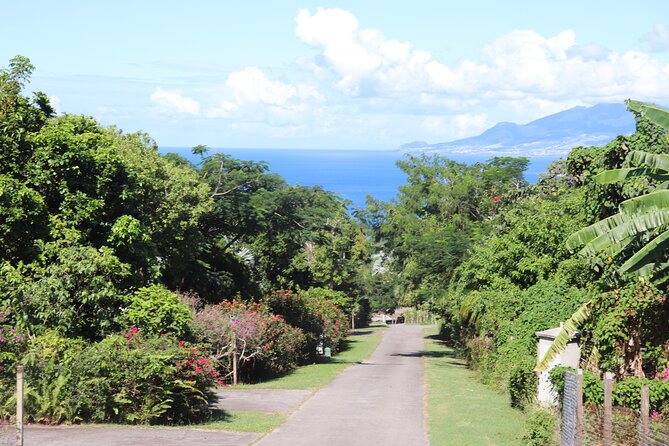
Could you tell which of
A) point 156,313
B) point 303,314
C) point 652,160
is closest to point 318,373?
point 303,314

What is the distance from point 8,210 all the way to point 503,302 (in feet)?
48.9

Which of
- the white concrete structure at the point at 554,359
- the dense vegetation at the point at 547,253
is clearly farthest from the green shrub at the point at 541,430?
the white concrete structure at the point at 554,359

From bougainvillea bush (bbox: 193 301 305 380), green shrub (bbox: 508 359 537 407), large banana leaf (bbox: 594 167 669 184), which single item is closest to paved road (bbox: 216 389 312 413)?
bougainvillea bush (bbox: 193 301 305 380)

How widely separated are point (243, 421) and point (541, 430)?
687 cm

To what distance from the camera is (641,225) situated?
45.0 feet

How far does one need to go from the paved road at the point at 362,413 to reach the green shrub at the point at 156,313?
350 cm

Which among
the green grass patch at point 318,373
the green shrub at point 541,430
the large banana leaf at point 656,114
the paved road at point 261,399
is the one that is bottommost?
the green grass patch at point 318,373

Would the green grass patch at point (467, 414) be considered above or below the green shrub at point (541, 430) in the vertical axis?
below

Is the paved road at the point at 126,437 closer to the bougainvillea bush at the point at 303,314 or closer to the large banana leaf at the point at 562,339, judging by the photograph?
the large banana leaf at the point at 562,339

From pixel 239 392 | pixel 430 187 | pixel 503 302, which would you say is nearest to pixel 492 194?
pixel 430 187

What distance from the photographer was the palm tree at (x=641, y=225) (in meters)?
13.4

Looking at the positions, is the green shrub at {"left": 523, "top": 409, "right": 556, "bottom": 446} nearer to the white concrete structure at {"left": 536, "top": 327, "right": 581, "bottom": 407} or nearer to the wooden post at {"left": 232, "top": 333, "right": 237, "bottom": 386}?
the white concrete structure at {"left": 536, "top": 327, "right": 581, "bottom": 407}

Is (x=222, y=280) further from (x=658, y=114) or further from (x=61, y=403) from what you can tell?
(x=658, y=114)

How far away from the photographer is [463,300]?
35.7m
